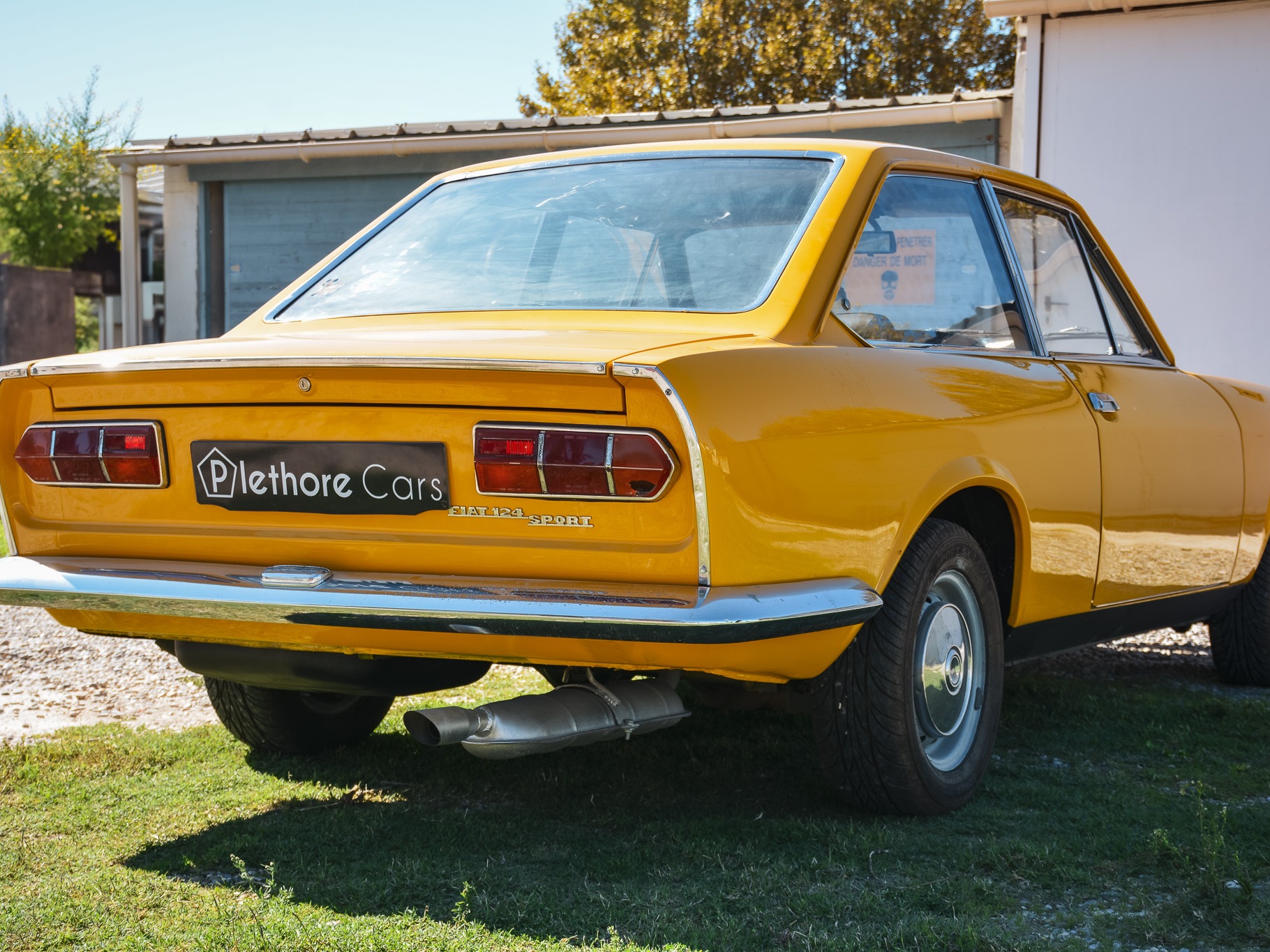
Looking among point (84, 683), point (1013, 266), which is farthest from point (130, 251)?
point (1013, 266)

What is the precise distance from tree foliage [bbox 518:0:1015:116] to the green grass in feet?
74.7

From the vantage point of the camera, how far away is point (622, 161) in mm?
3744

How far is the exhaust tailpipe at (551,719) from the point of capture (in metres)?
2.87

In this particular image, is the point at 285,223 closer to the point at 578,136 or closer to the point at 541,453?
the point at 578,136

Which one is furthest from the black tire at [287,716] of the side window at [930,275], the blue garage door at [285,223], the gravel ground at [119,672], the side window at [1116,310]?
the blue garage door at [285,223]

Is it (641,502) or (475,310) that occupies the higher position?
(475,310)

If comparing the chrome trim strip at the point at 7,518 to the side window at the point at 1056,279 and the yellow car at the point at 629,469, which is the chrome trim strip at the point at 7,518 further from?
the side window at the point at 1056,279

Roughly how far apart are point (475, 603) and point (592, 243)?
124cm

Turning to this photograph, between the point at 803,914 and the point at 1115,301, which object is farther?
the point at 1115,301

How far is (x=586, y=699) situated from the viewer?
3.05 metres

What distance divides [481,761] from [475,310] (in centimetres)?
133

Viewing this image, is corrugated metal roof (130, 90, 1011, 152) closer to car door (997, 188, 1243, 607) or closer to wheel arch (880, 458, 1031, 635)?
car door (997, 188, 1243, 607)

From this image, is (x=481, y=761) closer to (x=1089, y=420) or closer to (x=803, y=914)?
(x=803, y=914)

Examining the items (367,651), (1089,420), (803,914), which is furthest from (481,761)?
(1089,420)
